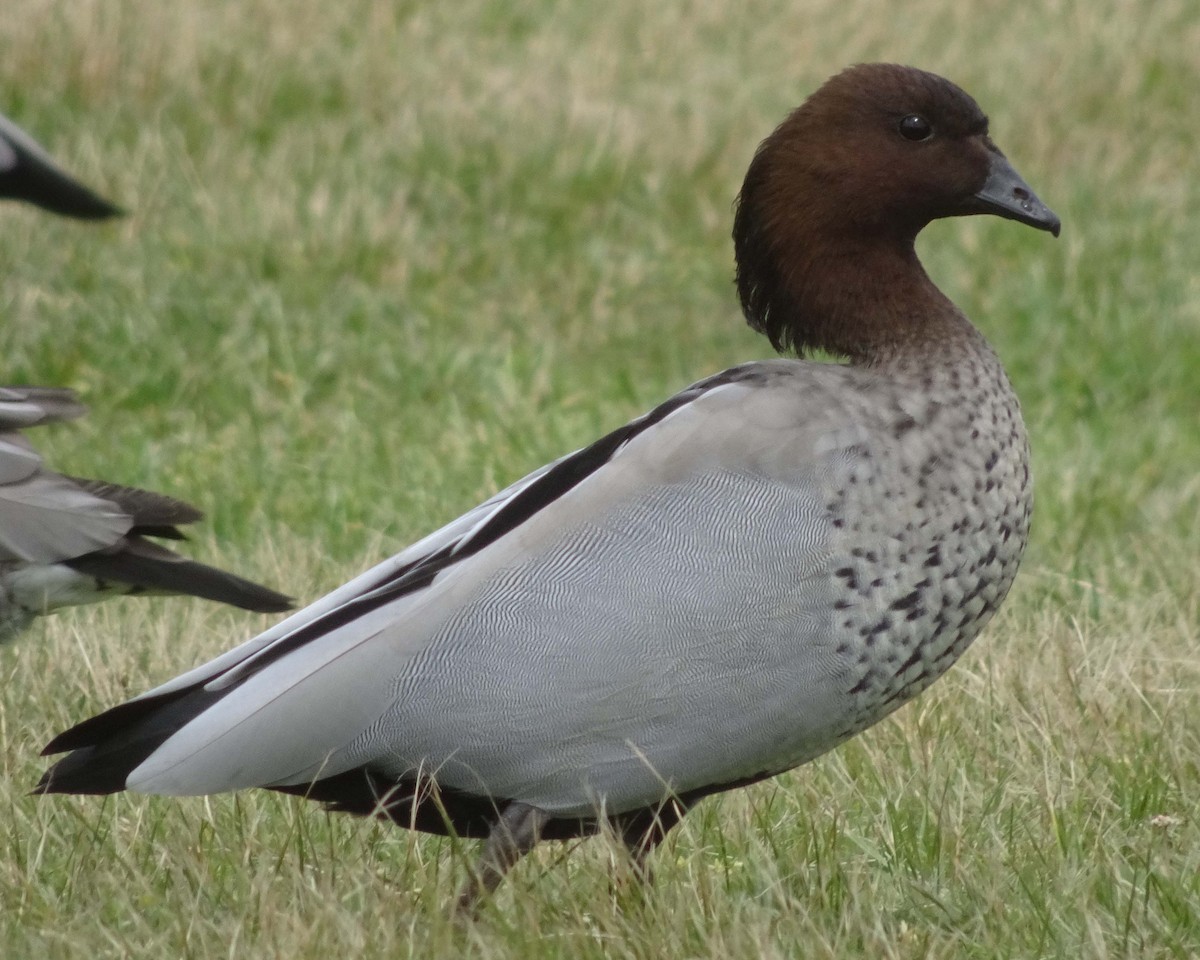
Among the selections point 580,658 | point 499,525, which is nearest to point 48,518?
point 499,525

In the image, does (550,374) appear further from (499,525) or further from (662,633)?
(662,633)

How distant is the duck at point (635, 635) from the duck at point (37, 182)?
3.60ft

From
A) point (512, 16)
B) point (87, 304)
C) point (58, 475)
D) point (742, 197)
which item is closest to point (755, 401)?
point (742, 197)

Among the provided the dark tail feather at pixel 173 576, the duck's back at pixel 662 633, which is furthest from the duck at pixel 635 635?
the dark tail feather at pixel 173 576

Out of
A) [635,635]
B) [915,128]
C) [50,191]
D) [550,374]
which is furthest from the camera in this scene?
[550,374]

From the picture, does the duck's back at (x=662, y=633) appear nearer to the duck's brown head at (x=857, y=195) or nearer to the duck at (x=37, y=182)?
the duck's brown head at (x=857, y=195)

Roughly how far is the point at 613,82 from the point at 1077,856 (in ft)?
21.0

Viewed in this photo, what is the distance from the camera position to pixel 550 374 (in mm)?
6871

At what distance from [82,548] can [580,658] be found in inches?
48.6

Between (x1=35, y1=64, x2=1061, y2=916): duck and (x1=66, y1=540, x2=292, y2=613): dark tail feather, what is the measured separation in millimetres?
547

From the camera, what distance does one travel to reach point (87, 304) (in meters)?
6.93

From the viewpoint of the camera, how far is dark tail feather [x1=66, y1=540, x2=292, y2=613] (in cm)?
385

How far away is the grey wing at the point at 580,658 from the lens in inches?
122

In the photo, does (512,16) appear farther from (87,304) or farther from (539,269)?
(87,304)
